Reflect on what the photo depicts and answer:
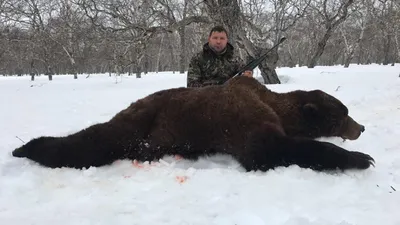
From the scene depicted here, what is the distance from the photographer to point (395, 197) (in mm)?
2346

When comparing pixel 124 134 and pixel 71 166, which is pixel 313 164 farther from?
pixel 71 166

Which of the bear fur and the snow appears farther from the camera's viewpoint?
the bear fur

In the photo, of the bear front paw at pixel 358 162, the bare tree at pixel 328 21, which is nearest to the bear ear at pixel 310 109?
the bear front paw at pixel 358 162

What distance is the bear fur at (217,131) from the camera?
121 inches

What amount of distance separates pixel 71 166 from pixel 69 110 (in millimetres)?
4023

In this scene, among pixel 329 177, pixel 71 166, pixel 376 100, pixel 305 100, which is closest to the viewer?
pixel 329 177

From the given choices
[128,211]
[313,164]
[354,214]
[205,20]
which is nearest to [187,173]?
[128,211]

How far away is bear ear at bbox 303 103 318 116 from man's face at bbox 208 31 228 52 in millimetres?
2358

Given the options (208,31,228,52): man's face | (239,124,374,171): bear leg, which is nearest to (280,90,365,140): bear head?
(239,124,374,171): bear leg

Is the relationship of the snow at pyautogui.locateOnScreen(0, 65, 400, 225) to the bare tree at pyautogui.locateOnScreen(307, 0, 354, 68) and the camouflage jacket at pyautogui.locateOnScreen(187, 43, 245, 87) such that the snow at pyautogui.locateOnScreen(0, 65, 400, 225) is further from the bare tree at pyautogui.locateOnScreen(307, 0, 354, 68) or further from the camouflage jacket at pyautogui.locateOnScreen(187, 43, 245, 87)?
the bare tree at pyautogui.locateOnScreen(307, 0, 354, 68)

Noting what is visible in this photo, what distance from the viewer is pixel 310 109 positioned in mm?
3621

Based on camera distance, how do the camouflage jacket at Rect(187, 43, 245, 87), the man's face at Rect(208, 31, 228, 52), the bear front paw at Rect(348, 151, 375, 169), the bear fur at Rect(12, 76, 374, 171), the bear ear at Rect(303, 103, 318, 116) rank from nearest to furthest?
the bear front paw at Rect(348, 151, 375, 169) → the bear fur at Rect(12, 76, 374, 171) → the bear ear at Rect(303, 103, 318, 116) → the man's face at Rect(208, 31, 228, 52) → the camouflage jacket at Rect(187, 43, 245, 87)

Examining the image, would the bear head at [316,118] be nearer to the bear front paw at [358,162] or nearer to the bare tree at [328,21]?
the bear front paw at [358,162]

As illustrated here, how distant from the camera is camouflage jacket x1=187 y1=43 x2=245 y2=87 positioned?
5.89 metres
